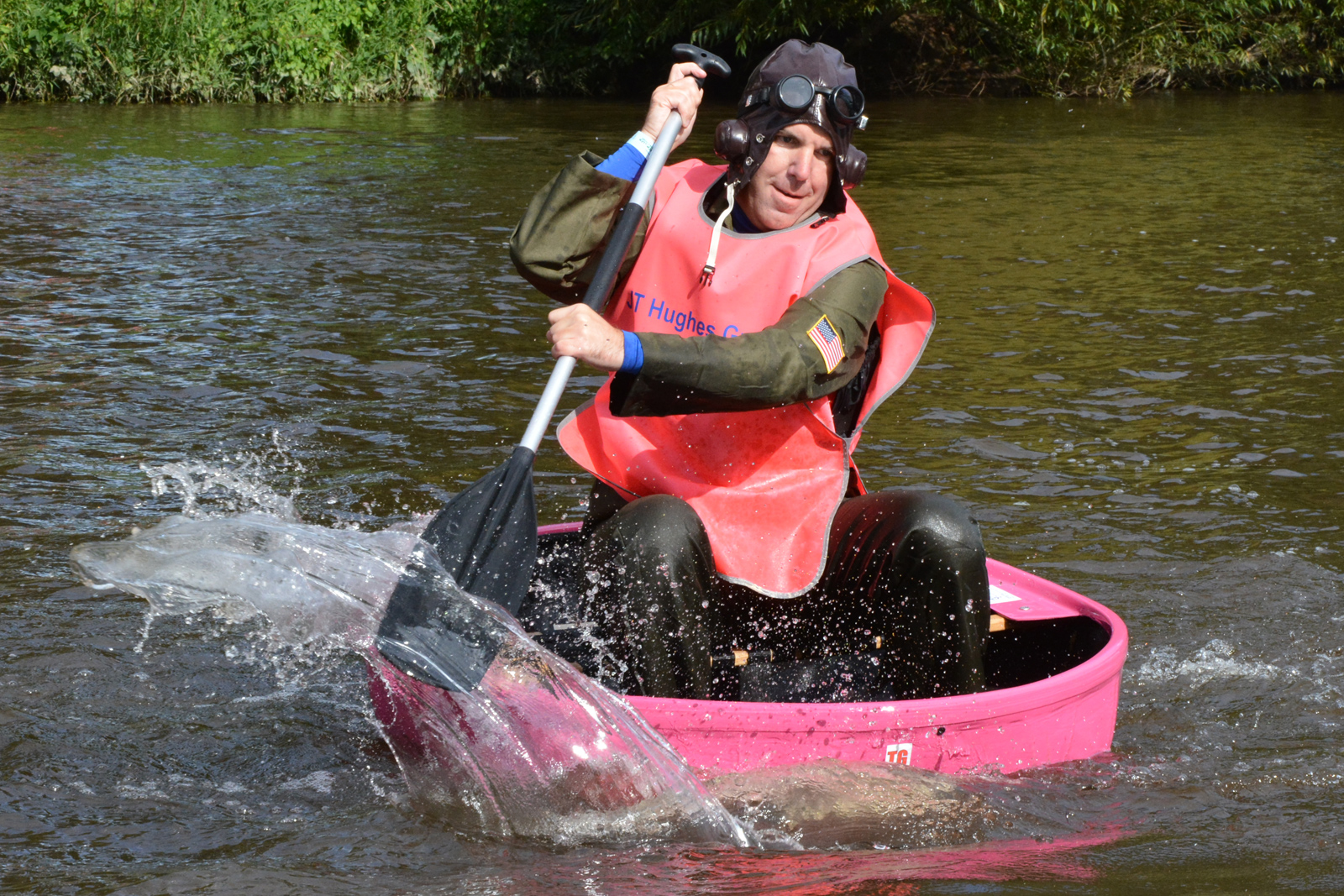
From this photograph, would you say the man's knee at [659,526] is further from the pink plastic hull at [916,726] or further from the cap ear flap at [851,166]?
the cap ear flap at [851,166]

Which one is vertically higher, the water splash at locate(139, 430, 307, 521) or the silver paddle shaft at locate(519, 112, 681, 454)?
the silver paddle shaft at locate(519, 112, 681, 454)

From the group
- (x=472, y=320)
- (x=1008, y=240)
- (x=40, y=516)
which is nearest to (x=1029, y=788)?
(x=40, y=516)

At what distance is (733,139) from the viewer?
12.2ft

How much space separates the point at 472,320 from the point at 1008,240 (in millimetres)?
4530

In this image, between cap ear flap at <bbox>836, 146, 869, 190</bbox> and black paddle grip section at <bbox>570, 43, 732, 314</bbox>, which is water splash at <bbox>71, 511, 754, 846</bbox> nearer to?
black paddle grip section at <bbox>570, 43, 732, 314</bbox>

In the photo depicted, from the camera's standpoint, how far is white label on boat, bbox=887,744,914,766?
354 cm

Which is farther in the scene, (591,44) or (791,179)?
(591,44)

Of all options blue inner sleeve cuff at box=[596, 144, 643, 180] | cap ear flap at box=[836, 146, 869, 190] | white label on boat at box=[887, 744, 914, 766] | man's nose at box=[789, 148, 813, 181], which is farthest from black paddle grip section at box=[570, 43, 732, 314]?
white label on boat at box=[887, 744, 914, 766]

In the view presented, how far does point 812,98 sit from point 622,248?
569 millimetres

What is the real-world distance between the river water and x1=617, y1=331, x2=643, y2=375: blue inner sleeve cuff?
0.79m

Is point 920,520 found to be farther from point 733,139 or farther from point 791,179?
point 733,139

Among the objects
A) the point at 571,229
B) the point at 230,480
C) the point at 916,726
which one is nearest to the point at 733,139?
the point at 571,229

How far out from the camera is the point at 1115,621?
159 inches

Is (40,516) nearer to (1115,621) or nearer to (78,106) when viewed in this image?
(1115,621)
